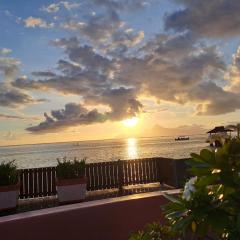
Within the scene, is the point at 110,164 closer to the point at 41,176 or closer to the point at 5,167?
the point at 41,176

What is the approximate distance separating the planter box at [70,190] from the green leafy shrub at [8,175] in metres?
1.29

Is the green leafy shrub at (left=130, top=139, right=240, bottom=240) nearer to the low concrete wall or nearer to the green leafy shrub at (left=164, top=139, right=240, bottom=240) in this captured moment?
the green leafy shrub at (left=164, top=139, right=240, bottom=240)

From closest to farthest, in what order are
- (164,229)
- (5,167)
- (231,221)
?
(231,221), (164,229), (5,167)

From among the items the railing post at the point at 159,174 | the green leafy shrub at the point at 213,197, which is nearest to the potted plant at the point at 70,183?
the railing post at the point at 159,174

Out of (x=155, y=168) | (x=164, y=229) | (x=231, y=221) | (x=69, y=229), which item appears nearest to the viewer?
(x=231, y=221)

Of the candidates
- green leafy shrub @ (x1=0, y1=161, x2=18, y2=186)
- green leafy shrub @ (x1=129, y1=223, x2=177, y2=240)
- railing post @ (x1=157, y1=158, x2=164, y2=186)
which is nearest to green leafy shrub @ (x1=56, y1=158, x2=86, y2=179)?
green leafy shrub @ (x1=0, y1=161, x2=18, y2=186)

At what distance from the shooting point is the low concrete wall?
505cm

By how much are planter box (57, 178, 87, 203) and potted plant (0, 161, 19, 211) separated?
1.28 metres

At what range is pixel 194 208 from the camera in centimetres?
214

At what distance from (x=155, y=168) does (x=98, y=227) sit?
30.3 feet

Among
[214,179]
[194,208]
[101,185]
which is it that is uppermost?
[214,179]

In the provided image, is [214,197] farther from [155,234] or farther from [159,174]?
[159,174]

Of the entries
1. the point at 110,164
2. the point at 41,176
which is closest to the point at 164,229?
the point at 41,176

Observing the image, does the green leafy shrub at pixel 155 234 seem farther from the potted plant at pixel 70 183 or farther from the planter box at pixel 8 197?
the potted plant at pixel 70 183
